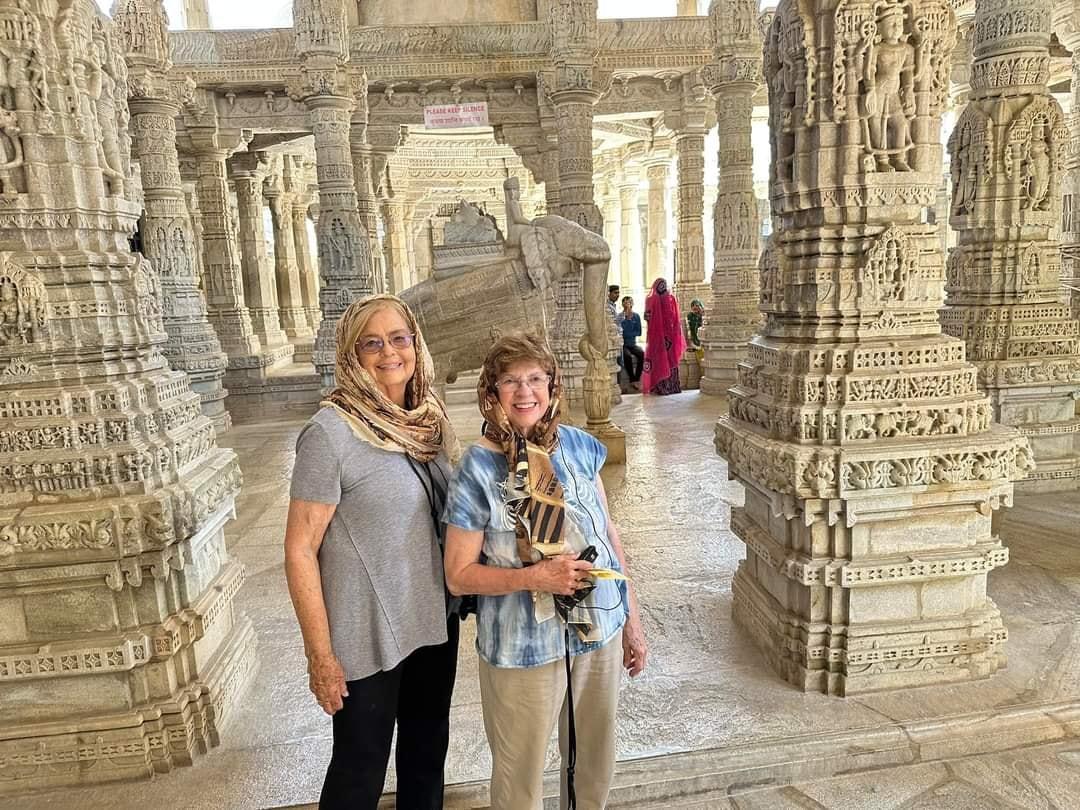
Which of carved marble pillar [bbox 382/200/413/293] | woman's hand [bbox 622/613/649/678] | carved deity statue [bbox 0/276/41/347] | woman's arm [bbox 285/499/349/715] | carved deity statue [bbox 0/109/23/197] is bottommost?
woman's hand [bbox 622/613/649/678]

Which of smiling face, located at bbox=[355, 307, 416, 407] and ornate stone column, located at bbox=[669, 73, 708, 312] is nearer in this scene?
smiling face, located at bbox=[355, 307, 416, 407]

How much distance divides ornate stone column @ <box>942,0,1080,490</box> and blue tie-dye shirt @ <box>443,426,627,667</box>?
4992mm

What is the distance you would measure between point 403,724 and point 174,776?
42.6 inches

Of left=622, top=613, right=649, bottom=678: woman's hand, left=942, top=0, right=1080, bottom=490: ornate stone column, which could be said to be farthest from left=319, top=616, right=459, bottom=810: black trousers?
left=942, top=0, right=1080, bottom=490: ornate stone column

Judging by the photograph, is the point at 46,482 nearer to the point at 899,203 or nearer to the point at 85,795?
the point at 85,795

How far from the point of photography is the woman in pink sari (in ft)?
33.0

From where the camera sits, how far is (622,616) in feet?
6.11

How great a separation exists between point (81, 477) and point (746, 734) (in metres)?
2.50

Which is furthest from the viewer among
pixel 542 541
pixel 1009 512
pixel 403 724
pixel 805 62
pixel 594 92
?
pixel 594 92

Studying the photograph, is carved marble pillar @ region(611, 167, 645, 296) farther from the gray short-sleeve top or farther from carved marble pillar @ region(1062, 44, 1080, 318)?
the gray short-sleeve top

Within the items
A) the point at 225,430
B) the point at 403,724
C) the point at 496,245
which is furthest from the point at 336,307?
the point at 403,724

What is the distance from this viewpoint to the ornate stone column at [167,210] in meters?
7.52

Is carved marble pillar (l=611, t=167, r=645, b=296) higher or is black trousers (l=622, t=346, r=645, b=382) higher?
carved marble pillar (l=611, t=167, r=645, b=296)

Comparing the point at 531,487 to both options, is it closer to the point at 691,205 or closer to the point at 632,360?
the point at 632,360
